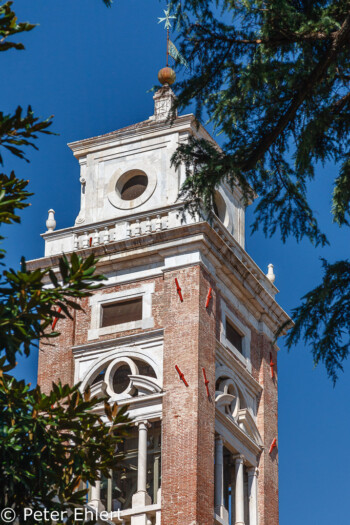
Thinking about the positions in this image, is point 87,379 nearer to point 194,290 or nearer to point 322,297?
point 194,290

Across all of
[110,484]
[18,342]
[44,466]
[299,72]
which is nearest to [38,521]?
[44,466]

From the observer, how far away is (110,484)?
115 ft

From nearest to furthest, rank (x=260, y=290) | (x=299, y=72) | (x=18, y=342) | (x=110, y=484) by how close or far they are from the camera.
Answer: (x=18, y=342) → (x=299, y=72) → (x=110, y=484) → (x=260, y=290)

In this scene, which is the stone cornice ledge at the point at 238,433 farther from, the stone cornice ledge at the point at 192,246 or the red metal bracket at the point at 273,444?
the stone cornice ledge at the point at 192,246

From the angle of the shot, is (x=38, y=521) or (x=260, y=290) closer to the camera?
(x=38, y=521)

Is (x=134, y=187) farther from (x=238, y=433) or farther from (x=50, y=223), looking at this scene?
(x=238, y=433)

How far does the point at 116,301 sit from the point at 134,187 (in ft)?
13.2

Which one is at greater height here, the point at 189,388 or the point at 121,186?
the point at 121,186

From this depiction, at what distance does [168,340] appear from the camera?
35.4 metres

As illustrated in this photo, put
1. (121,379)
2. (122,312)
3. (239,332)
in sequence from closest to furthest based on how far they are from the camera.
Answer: (121,379), (122,312), (239,332)

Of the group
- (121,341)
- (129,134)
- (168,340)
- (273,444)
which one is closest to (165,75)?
(129,134)

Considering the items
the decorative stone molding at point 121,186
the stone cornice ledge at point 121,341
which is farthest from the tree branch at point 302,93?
the decorative stone molding at point 121,186

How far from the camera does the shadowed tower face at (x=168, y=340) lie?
34.2m

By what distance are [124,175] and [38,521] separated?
2189 cm
